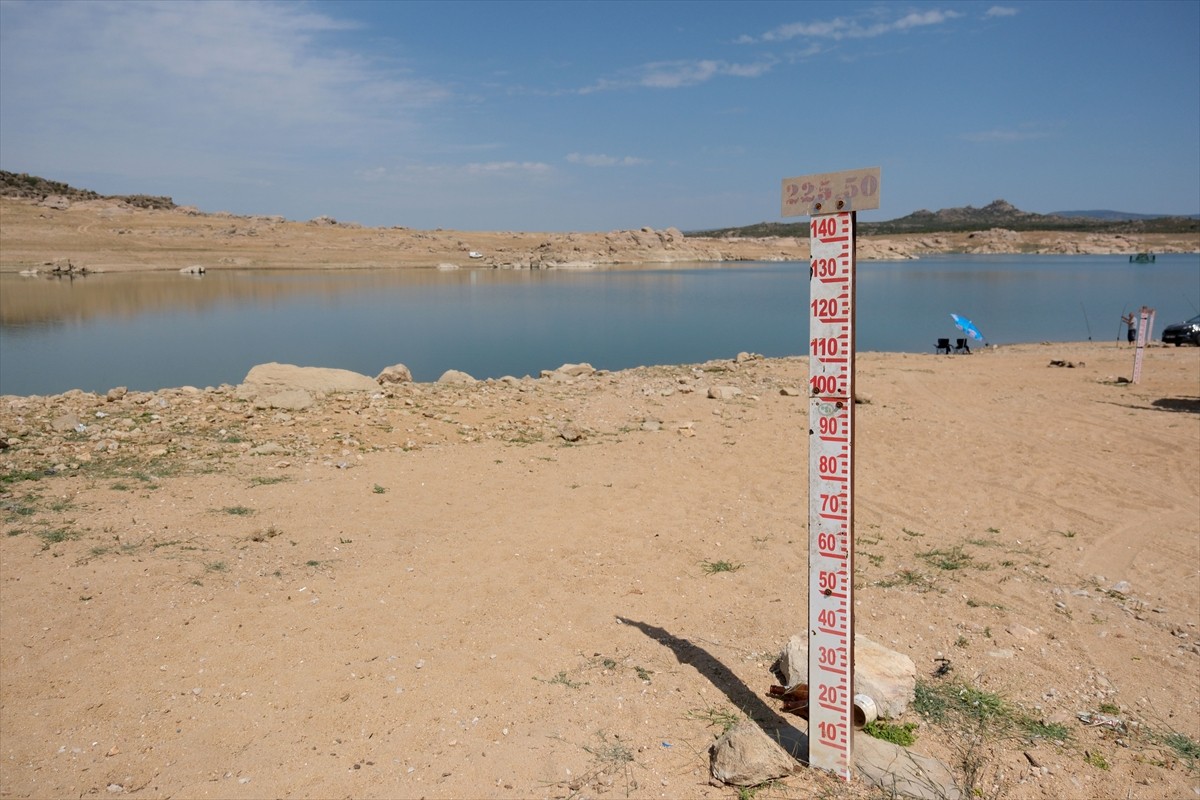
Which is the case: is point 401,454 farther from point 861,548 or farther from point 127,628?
point 861,548

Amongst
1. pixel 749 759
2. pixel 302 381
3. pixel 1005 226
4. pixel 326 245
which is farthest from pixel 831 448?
→ pixel 1005 226

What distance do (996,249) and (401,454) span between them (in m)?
151

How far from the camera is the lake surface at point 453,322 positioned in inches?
930

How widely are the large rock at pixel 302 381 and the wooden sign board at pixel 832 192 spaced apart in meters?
10.6

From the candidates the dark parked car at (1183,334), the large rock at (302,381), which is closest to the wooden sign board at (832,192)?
the large rock at (302,381)

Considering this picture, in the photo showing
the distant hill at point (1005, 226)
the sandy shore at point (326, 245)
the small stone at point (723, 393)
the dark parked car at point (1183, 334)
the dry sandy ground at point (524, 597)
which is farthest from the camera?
the distant hill at point (1005, 226)

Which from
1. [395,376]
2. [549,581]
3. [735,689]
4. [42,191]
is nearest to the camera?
[735,689]

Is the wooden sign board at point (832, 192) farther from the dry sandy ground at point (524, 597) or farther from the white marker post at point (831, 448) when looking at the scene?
the dry sandy ground at point (524, 597)

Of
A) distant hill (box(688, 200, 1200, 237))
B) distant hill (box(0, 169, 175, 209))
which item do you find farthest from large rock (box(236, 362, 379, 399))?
distant hill (box(688, 200, 1200, 237))

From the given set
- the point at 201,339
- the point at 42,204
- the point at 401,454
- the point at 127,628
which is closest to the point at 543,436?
the point at 401,454

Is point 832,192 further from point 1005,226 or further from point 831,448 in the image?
point 1005,226

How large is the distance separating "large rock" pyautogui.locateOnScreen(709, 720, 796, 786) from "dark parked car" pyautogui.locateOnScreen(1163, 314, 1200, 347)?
25135 mm

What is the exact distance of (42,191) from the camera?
83125 mm

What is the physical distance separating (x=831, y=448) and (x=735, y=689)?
5.91 ft
